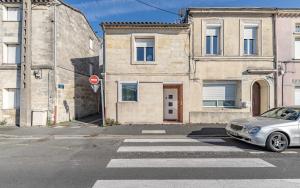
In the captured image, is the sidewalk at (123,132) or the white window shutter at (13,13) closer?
the sidewalk at (123,132)

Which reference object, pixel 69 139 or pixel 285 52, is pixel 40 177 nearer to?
pixel 69 139

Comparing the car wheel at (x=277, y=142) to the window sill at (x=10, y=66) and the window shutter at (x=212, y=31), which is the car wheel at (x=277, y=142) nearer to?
the window shutter at (x=212, y=31)

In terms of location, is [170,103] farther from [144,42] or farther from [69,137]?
[69,137]

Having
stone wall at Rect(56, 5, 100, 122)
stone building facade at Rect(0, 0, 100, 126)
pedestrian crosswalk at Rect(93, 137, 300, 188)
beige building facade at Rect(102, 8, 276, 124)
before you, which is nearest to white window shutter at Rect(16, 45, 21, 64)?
stone building facade at Rect(0, 0, 100, 126)

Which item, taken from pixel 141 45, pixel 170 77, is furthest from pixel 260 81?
pixel 141 45

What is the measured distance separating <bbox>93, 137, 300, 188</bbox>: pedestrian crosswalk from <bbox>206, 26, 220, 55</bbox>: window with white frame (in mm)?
6853

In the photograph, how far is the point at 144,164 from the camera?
7.40m

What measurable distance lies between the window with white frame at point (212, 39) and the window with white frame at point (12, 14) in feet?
34.6

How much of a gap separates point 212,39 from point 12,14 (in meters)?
11.2

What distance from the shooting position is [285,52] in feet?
55.3

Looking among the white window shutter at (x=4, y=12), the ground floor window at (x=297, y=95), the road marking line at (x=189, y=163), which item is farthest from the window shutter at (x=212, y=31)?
the white window shutter at (x=4, y=12)

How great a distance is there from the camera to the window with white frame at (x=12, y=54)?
16688 mm

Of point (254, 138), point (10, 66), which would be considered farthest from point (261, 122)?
point (10, 66)

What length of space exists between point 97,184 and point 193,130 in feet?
28.7
